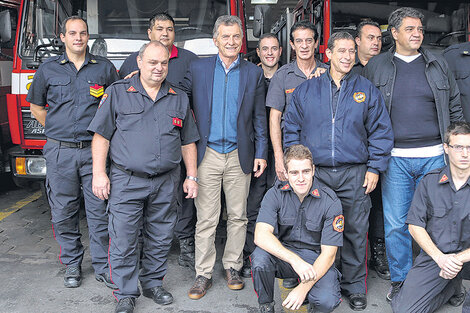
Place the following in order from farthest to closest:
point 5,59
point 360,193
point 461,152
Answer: point 5,59 < point 360,193 < point 461,152

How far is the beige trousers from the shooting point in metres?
4.20

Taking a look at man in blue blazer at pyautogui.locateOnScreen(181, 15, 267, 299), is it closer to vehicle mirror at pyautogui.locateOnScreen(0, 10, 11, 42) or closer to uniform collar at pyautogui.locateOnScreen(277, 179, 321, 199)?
uniform collar at pyautogui.locateOnScreen(277, 179, 321, 199)

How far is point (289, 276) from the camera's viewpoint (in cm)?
370

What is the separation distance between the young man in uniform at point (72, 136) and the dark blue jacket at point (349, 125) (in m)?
1.72

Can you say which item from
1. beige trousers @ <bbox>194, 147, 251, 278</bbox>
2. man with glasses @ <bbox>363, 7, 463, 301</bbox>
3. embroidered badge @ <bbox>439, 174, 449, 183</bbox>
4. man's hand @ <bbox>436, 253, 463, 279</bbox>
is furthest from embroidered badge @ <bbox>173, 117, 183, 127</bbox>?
man's hand @ <bbox>436, 253, 463, 279</bbox>

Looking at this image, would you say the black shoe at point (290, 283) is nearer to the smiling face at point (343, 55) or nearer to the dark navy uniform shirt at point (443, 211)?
the dark navy uniform shirt at point (443, 211)

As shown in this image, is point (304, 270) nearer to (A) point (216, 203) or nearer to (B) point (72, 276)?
(A) point (216, 203)

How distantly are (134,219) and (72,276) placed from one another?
92cm

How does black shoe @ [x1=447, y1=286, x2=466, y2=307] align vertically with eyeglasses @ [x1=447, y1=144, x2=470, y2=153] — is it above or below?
below

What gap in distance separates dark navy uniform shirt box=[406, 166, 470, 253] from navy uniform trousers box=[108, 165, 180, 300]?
1.72 m

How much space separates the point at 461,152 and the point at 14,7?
579 centimetres

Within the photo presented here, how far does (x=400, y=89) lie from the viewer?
398 centimetres

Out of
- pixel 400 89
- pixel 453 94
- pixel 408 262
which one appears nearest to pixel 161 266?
pixel 408 262

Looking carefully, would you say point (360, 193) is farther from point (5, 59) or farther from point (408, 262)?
point (5, 59)
